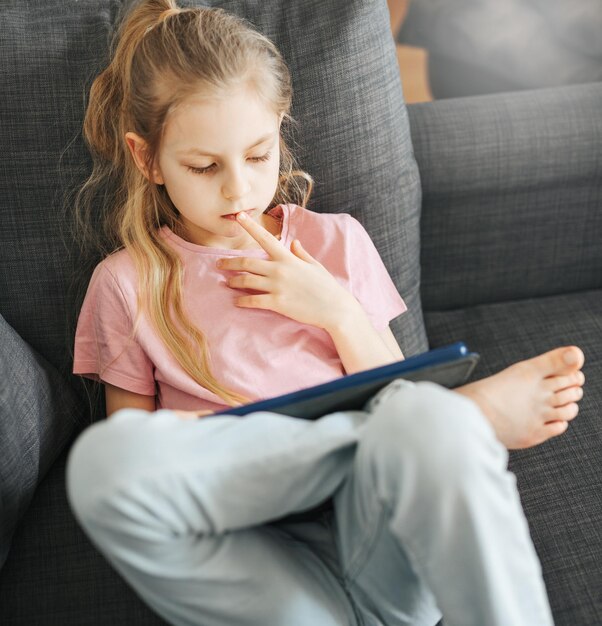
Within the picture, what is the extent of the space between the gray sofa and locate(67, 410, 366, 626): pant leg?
0.82ft

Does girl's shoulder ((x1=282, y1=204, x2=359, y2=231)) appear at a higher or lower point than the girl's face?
lower

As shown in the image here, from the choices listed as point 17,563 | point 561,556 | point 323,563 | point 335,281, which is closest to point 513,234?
point 335,281

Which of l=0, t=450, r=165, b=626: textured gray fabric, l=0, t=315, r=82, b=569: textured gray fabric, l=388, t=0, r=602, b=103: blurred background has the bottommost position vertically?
l=0, t=450, r=165, b=626: textured gray fabric

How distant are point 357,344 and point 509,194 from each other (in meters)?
0.52

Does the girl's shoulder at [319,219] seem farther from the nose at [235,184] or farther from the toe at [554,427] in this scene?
the toe at [554,427]

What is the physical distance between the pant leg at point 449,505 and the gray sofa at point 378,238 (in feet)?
0.84

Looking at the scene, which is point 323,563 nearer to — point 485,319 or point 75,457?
point 75,457

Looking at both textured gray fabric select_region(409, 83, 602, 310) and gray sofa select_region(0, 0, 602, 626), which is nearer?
gray sofa select_region(0, 0, 602, 626)

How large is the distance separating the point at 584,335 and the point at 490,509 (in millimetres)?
718

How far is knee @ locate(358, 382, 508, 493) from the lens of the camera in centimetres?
78

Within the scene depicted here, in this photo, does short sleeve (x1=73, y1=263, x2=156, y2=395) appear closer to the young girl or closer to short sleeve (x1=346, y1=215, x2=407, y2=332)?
the young girl

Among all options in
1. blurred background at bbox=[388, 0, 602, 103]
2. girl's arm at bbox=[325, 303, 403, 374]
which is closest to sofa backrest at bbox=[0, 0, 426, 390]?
girl's arm at bbox=[325, 303, 403, 374]

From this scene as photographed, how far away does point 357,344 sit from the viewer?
113 centimetres

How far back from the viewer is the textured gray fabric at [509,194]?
4.70 ft
